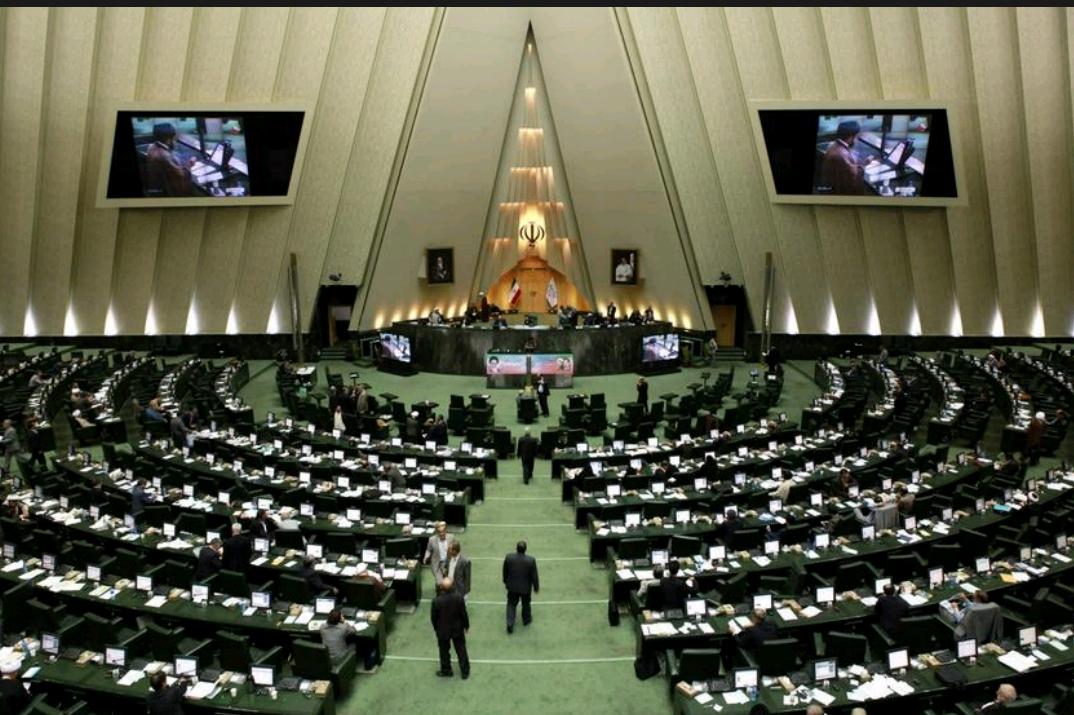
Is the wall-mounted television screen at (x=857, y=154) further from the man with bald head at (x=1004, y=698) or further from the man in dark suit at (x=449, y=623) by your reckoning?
the man with bald head at (x=1004, y=698)

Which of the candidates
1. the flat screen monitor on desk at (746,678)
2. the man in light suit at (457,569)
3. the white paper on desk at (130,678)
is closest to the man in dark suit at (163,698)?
the white paper on desk at (130,678)

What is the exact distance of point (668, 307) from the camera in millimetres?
33156

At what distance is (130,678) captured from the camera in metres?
8.28

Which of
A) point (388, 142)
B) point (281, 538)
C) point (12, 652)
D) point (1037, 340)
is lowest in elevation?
point (12, 652)

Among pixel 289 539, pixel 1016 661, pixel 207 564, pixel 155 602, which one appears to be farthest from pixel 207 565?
pixel 1016 661

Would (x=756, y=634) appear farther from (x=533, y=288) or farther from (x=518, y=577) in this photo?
(x=533, y=288)

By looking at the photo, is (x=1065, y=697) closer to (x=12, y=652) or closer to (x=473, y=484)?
(x=473, y=484)

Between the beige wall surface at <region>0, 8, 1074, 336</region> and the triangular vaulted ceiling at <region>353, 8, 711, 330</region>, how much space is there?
4.0 inches

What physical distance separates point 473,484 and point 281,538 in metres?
4.31

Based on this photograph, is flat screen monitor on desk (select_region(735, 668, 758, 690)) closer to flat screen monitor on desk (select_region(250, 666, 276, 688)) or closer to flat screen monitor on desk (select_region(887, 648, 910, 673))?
flat screen monitor on desk (select_region(887, 648, 910, 673))

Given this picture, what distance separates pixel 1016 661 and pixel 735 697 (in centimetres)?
333

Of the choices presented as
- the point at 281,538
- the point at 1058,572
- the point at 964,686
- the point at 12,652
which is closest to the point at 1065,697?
the point at 964,686

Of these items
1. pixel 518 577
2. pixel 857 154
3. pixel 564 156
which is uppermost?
pixel 564 156

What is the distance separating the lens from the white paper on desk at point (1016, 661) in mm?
8430
